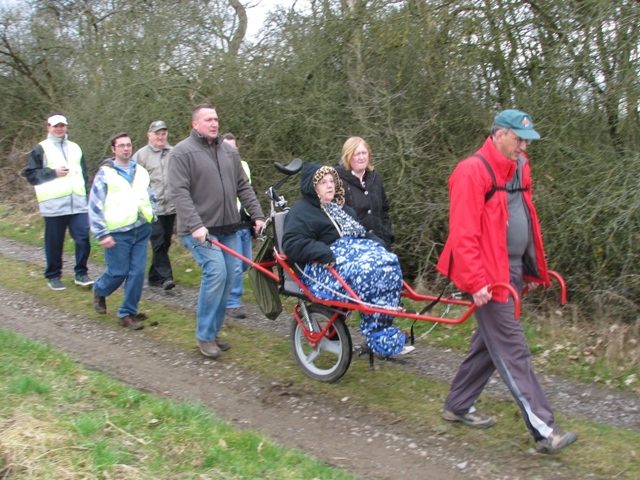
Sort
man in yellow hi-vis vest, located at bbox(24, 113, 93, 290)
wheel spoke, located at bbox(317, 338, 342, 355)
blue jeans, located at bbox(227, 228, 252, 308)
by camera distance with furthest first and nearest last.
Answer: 1. man in yellow hi-vis vest, located at bbox(24, 113, 93, 290)
2. blue jeans, located at bbox(227, 228, 252, 308)
3. wheel spoke, located at bbox(317, 338, 342, 355)

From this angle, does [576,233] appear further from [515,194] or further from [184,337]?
[184,337]

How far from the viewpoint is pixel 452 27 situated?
781cm

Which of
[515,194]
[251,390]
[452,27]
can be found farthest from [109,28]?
[515,194]

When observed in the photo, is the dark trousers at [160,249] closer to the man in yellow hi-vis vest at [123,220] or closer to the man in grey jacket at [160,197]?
the man in grey jacket at [160,197]

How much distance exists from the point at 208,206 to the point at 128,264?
1.56 metres

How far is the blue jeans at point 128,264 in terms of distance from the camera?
6.95 m

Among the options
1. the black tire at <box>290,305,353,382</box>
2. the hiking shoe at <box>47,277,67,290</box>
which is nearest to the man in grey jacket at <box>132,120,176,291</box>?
the hiking shoe at <box>47,277,67,290</box>

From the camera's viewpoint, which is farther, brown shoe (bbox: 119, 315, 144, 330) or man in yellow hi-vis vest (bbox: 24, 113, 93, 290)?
man in yellow hi-vis vest (bbox: 24, 113, 93, 290)

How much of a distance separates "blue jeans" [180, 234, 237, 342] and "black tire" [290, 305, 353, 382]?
77 centimetres

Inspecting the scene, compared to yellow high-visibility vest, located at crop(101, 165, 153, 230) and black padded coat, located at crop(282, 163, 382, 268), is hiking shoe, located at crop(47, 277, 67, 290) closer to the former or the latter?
yellow high-visibility vest, located at crop(101, 165, 153, 230)

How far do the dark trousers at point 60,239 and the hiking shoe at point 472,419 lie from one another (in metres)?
5.43

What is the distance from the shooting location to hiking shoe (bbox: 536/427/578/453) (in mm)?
4184

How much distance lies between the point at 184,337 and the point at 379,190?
2.45 meters

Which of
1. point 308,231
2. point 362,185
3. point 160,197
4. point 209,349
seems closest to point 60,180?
point 160,197
